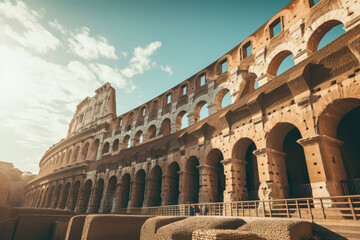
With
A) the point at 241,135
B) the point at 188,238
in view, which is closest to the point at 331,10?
the point at 241,135

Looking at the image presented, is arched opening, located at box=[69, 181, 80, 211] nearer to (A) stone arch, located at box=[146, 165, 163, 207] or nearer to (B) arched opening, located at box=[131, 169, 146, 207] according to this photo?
(B) arched opening, located at box=[131, 169, 146, 207]

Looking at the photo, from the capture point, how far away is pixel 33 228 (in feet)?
30.0

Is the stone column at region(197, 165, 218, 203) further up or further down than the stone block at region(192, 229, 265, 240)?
further up

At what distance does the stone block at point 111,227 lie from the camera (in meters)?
6.13

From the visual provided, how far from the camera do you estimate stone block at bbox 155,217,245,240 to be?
4578 millimetres


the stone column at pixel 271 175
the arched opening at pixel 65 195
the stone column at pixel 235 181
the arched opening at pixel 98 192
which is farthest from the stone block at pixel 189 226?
the arched opening at pixel 65 195

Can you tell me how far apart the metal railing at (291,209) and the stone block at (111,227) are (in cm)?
354

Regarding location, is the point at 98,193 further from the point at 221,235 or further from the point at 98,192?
the point at 221,235

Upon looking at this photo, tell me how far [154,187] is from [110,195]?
6.95 meters

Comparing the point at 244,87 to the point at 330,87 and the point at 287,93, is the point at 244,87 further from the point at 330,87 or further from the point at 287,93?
the point at 330,87

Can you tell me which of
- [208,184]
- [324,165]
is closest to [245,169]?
[208,184]

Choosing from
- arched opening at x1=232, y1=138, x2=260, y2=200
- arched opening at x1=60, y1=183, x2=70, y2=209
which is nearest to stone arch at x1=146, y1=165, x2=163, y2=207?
arched opening at x1=232, y1=138, x2=260, y2=200

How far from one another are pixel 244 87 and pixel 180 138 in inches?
217

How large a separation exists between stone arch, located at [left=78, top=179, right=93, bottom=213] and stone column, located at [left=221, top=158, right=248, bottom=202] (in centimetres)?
1849
